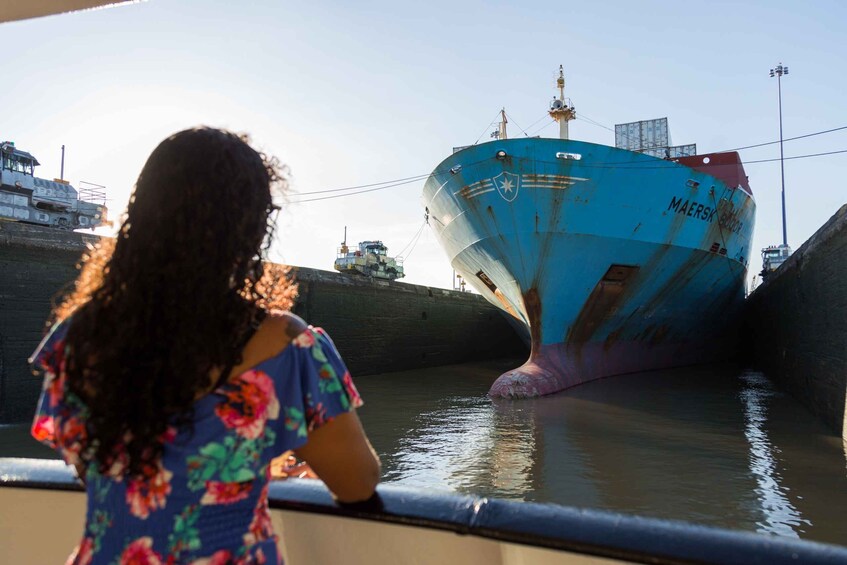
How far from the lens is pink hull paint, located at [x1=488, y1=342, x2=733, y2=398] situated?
953cm

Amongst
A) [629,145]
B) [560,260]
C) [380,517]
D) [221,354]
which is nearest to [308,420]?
[221,354]

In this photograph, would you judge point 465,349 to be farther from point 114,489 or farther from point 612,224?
point 114,489

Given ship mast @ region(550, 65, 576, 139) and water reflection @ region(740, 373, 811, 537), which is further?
ship mast @ region(550, 65, 576, 139)

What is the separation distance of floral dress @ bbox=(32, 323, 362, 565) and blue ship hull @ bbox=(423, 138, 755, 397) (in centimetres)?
882

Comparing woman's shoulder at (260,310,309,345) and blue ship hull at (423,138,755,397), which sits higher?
blue ship hull at (423,138,755,397)

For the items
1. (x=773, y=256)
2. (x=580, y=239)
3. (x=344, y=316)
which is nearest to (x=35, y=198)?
(x=344, y=316)

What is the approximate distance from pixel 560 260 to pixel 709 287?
4423 millimetres

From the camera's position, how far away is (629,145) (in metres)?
22.0

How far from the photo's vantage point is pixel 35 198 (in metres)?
19.9

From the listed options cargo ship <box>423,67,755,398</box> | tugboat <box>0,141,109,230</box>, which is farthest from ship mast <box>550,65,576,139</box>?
tugboat <box>0,141,109,230</box>

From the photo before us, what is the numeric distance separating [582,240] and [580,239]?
0.14ft

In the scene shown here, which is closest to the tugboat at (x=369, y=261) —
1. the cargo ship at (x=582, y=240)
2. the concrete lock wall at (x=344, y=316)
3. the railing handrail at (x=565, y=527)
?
the concrete lock wall at (x=344, y=316)

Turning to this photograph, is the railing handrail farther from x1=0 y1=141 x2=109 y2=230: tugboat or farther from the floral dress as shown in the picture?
x1=0 y1=141 x2=109 y2=230: tugboat

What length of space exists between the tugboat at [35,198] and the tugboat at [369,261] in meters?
11.9
